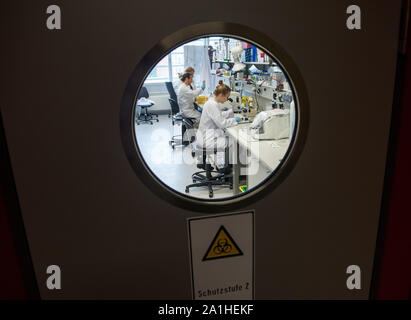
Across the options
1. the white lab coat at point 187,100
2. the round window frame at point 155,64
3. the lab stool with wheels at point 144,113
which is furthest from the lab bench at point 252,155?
the lab stool with wheels at point 144,113

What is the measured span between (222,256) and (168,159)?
141 inches

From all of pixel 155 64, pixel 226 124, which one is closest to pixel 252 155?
pixel 226 124

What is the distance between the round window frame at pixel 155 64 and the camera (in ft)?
3.26

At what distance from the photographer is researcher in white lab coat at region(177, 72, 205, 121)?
4.51 m

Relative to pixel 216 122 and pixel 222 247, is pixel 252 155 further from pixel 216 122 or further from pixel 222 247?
pixel 222 247

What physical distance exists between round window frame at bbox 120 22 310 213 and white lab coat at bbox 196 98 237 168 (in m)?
2.24

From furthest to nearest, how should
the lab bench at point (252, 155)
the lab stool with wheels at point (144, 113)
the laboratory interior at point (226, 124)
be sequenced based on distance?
the lab stool with wheels at point (144, 113)
the laboratory interior at point (226, 124)
the lab bench at point (252, 155)

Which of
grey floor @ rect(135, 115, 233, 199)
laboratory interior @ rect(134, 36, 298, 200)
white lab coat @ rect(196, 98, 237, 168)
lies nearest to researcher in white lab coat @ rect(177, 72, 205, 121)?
laboratory interior @ rect(134, 36, 298, 200)

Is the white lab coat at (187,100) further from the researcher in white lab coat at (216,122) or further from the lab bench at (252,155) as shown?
the lab bench at (252,155)

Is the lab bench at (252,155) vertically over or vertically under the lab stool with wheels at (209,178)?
over

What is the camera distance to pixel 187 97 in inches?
178
